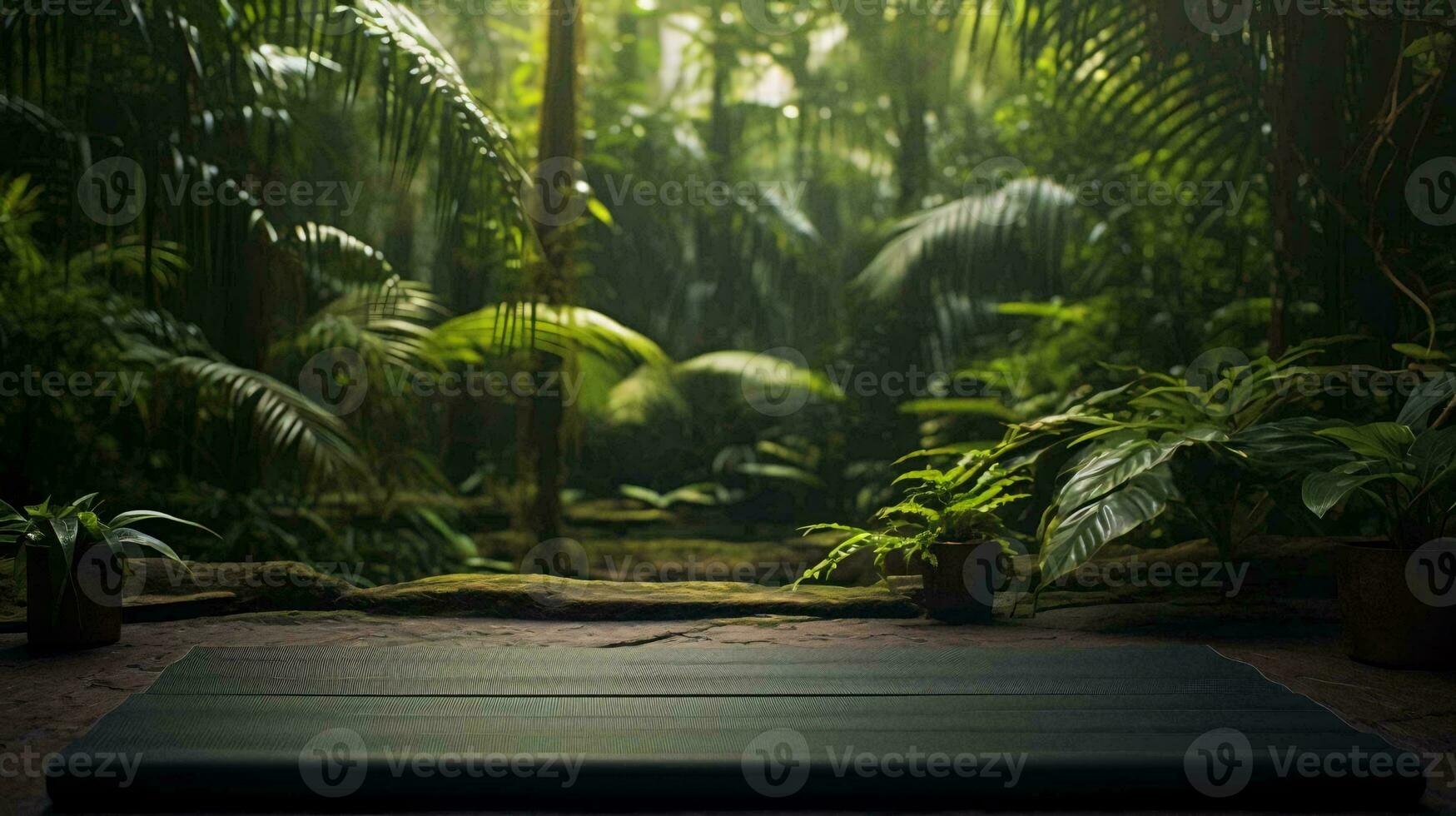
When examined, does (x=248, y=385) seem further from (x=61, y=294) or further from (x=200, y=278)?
(x=61, y=294)

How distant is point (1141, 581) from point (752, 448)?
5811mm

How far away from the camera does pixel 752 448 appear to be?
29.8ft

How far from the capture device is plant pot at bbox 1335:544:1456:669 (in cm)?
255

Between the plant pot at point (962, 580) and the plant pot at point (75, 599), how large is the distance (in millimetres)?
2186

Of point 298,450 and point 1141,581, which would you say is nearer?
point 1141,581

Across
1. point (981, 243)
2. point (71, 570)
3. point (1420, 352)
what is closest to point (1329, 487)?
point (1420, 352)

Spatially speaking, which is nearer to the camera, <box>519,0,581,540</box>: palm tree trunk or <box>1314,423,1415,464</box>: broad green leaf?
<box>1314,423,1415,464</box>: broad green leaf

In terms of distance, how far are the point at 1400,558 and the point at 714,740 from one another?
1.73 metres

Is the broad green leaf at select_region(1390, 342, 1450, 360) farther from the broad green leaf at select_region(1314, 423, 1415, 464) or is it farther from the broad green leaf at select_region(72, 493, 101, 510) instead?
the broad green leaf at select_region(72, 493, 101, 510)

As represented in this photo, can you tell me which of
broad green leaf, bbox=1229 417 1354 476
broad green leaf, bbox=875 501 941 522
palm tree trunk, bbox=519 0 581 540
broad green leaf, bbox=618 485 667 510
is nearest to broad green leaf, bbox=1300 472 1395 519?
broad green leaf, bbox=1229 417 1354 476

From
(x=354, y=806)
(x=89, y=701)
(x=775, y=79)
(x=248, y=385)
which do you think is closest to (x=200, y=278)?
(x=248, y=385)

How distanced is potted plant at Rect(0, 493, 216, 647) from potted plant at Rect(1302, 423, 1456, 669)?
286 cm

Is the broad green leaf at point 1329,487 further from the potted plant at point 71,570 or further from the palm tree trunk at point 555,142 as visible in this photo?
the palm tree trunk at point 555,142

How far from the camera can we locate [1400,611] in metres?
2.59
